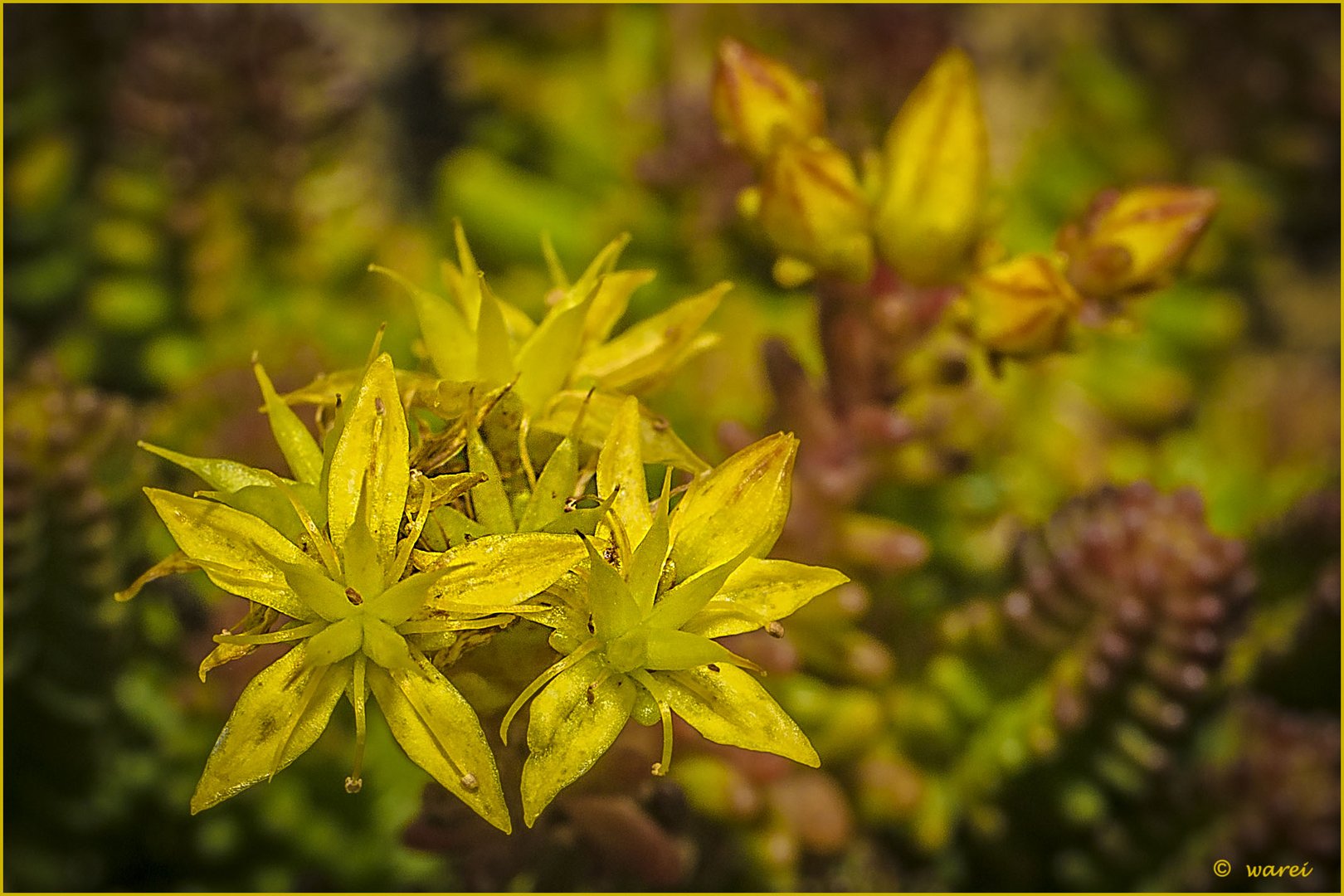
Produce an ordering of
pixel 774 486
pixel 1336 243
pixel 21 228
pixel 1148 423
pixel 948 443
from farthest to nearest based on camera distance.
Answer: pixel 1336 243
pixel 1148 423
pixel 21 228
pixel 948 443
pixel 774 486

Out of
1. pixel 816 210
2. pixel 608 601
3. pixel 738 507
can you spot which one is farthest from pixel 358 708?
pixel 816 210

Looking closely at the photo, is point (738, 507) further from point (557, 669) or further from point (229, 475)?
point (229, 475)

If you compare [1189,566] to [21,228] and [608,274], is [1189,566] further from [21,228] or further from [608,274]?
[21,228]

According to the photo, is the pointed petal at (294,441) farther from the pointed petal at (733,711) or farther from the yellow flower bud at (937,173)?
the yellow flower bud at (937,173)

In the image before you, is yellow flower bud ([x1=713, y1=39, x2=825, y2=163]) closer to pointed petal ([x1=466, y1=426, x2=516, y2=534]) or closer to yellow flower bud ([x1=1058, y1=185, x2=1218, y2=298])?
yellow flower bud ([x1=1058, y1=185, x2=1218, y2=298])

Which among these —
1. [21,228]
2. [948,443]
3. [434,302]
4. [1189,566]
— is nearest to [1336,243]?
[948,443]

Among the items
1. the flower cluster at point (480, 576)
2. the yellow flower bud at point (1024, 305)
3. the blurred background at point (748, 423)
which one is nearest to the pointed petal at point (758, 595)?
the flower cluster at point (480, 576)
